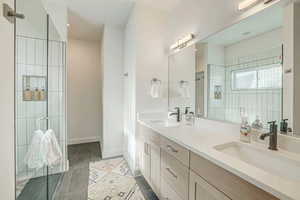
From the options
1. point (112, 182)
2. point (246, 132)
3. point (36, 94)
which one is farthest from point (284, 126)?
point (36, 94)

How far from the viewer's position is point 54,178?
2.13 meters

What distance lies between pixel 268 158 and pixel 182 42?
1691 mm

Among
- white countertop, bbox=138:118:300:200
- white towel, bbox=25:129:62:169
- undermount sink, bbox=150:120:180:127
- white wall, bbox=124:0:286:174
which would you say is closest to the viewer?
white countertop, bbox=138:118:300:200

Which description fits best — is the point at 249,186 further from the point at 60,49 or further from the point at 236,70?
the point at 60,49

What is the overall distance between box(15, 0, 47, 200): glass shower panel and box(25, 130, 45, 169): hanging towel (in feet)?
0.09

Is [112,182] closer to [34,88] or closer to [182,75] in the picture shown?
[34,88]

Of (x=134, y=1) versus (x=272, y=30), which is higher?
(x=134, y=1)

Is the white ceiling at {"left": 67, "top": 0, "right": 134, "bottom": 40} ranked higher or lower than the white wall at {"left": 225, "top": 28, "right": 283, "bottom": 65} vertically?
higher

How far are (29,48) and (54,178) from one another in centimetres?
172

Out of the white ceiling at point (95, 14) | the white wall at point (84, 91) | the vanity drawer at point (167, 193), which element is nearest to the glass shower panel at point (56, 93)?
the white ceiling at point (95, 14)

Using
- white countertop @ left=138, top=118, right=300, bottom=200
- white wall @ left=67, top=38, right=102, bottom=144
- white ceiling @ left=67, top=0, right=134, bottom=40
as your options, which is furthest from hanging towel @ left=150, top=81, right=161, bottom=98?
white wall @ left=67, top=38, right=102, bottom=144

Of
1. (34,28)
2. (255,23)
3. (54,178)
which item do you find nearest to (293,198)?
(255,23)

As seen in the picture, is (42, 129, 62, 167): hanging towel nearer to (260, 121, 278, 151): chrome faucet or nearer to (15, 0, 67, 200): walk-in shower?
(15, 0, 67, 200): walk-in shower

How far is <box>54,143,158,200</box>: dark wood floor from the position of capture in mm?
1940
